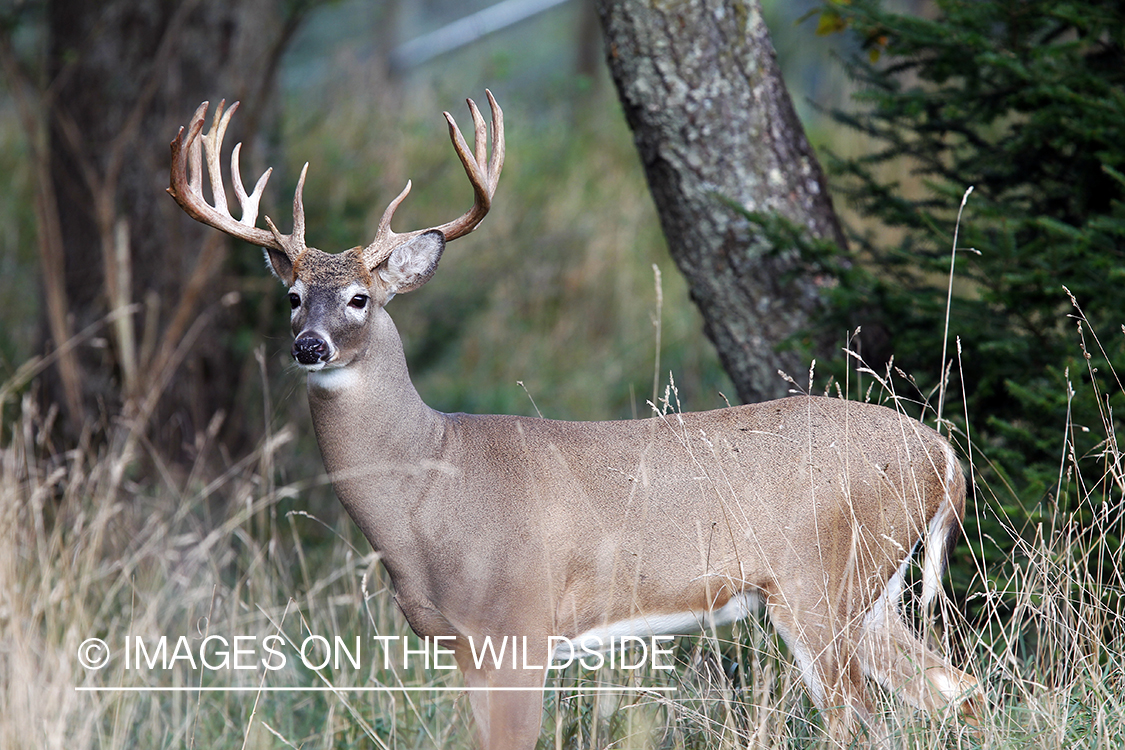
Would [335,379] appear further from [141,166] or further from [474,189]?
[141,166]

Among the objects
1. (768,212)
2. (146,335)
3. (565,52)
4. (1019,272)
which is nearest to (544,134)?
(146,335)

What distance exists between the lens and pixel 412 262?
332 cm

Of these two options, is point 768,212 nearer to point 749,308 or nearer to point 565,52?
point 749,308

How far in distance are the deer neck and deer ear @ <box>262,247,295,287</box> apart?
314 millimetres

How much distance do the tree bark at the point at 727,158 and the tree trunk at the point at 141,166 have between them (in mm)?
2513

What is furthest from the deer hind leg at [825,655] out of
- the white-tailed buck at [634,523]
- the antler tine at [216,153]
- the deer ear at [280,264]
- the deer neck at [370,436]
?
the antler tine at [216,153]

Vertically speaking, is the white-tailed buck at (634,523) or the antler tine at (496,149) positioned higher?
the antler tine at (496,149)

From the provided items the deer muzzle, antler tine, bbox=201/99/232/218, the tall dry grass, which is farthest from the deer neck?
antler tine, bbox=201/99/232/218

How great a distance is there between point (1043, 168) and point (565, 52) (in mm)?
19486

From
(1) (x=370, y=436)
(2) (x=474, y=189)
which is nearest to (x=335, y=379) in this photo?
(1) (x=370, y=436)

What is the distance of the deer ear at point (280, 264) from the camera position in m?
3.25

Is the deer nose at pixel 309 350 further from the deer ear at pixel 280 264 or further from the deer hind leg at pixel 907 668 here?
the deer hind leg at pixel 907 668

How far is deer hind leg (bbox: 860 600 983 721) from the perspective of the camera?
3018 millimetres

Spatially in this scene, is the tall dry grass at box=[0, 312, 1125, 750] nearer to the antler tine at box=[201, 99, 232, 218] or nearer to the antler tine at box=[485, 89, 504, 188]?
the antler tine at box=[201, 99, 232, 218]
